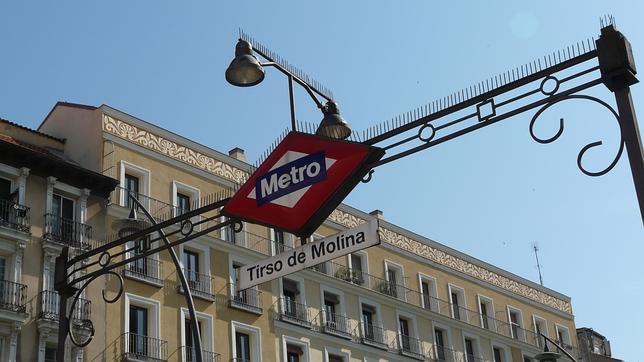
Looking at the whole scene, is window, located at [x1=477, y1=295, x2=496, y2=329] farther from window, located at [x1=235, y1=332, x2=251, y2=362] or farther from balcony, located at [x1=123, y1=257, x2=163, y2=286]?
balcony, located at [x1=123, y1=257, x2=163, y2=286]

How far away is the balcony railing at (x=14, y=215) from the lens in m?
32.0

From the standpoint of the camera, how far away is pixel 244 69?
13.8 m

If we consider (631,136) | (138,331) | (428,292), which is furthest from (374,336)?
(631,136)

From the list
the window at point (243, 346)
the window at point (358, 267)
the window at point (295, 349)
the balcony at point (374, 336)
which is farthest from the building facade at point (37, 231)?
the balcony at point (374, 336)

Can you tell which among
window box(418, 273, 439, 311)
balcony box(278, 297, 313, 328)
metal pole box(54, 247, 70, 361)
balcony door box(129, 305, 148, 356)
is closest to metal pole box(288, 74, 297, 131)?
metal pole box(54, 247, 70, 361)

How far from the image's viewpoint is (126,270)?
34250 mm

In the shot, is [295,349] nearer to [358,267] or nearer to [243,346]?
[243,346]

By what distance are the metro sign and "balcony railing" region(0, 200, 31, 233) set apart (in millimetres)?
21462

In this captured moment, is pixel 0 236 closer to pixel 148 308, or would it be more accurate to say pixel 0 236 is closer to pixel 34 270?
pixel 34 270

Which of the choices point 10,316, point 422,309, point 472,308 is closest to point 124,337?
point 10,316

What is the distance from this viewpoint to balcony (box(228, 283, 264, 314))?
37875mm

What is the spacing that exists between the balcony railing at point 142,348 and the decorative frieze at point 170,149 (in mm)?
6907

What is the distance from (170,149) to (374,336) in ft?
39.9

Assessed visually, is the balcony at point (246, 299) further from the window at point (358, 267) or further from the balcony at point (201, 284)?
the window at point (358, 267)
